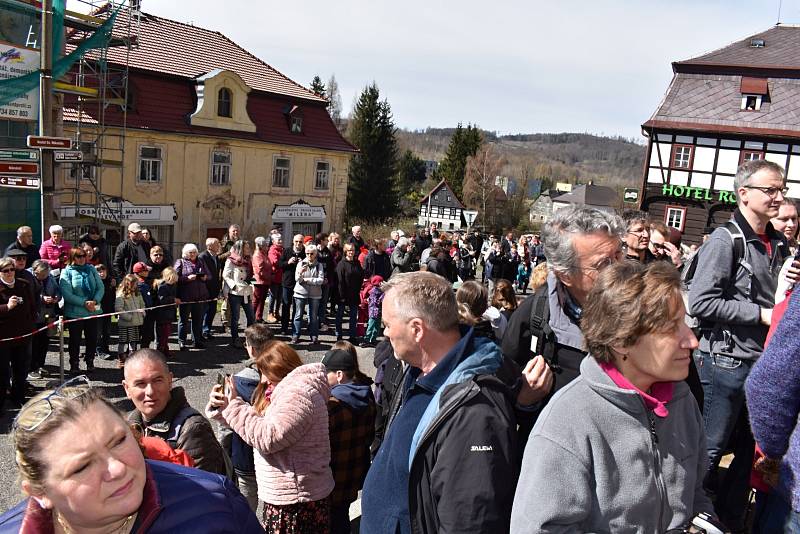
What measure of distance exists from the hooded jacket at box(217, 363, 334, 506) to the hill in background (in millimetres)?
117588

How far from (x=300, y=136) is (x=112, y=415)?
27.7 metres

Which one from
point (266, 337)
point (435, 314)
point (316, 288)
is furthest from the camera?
point (316, 288)

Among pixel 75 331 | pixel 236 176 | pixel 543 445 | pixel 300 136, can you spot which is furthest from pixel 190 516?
pixel 300 136

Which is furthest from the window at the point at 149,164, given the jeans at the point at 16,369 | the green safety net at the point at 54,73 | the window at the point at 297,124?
the jeans at the point at 16,369

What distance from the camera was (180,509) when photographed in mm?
1875

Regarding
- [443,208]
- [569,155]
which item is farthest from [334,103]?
[569,155]

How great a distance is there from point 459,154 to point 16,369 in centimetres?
6253

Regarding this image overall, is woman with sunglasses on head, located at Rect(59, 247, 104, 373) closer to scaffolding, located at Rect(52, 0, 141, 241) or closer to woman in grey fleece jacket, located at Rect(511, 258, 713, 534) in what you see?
woman in grey fleece jacket, located at Rect(511, 258, 713, 534)

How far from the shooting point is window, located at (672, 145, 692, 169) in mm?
30094

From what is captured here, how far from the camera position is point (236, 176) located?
2594 centimetres

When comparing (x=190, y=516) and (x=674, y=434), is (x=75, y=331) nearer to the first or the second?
(x=190, y=516)

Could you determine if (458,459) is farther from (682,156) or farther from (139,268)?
(682,156)

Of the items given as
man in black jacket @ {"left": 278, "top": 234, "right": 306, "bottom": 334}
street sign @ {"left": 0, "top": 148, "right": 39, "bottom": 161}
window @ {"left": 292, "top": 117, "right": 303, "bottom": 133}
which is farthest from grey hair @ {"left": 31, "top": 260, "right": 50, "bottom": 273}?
window @ {"left": 292, "top": 117, "right": 303, "bottom": 133}

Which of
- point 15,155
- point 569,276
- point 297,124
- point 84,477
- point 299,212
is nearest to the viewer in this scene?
point 84,477
